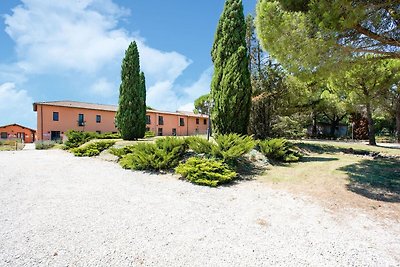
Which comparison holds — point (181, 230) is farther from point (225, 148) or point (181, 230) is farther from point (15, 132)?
point (15, 132)

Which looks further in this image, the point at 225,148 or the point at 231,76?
the point at 231,76

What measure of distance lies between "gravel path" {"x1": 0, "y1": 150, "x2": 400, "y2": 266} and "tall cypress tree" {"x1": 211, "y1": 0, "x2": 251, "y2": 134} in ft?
17.9

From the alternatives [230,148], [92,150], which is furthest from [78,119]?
[230,148]

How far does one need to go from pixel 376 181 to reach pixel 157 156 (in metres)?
6.71

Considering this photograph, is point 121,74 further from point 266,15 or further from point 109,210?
point 109,210

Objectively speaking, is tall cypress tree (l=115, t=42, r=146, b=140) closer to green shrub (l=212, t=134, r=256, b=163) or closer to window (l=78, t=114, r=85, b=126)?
green shrub (l=212, t=134, r=256, b=163)

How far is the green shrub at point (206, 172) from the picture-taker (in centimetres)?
606

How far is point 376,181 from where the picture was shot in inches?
247

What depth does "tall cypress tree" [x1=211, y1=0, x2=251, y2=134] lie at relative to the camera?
405 inches

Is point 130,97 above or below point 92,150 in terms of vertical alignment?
above

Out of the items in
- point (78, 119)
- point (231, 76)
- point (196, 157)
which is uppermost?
point (231, 76)

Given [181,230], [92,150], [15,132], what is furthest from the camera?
[15,132]

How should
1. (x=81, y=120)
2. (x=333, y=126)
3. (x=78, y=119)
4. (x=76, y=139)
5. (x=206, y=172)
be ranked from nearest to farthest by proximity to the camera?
(x=206, y=172), (x=76, y=139), (x=78, y=119), (x=81, y=120), (x=333, y=126)

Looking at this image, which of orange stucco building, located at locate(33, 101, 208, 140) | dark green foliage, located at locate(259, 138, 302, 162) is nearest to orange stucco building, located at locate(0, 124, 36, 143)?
orange stucco building, located at locate(33, 101, 208, 140)
